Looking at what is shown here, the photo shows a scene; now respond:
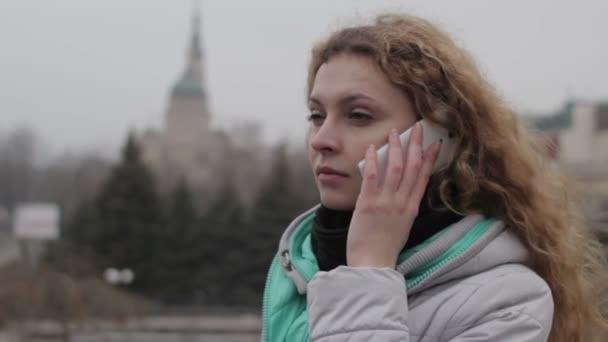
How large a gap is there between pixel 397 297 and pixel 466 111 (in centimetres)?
38

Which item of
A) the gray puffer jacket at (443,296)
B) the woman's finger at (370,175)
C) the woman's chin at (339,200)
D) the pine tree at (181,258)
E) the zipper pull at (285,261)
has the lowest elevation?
the pine tree at (181,258)

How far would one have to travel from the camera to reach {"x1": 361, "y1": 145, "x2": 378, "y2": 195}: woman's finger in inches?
48.4

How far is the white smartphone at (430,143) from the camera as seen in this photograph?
125 cm

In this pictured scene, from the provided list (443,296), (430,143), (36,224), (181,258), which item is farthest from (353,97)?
(181,258)

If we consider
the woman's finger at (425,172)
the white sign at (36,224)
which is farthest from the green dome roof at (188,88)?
the woman's finger at (425,172)

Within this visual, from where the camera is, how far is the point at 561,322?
1.45 meters

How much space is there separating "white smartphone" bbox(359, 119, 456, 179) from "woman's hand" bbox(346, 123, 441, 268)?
1cm

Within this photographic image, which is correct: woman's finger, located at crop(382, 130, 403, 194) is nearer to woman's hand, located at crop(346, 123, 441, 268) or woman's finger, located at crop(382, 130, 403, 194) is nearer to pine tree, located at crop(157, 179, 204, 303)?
woman's hand, located at crop(346, 123, 441, 268)

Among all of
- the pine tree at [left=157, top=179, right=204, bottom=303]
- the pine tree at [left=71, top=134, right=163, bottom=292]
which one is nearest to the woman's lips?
the pine tree at [left=71, top=134, right=163, bottom=292]

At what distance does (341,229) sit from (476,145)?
30 centimetres

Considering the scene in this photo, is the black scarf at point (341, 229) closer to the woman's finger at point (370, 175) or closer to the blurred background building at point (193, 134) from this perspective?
the woman's finger at point (370, 175)

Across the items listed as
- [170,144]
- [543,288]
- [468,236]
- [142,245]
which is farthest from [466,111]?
[170,144]

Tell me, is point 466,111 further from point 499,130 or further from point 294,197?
point 294,197

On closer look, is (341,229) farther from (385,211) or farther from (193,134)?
(193,134)
